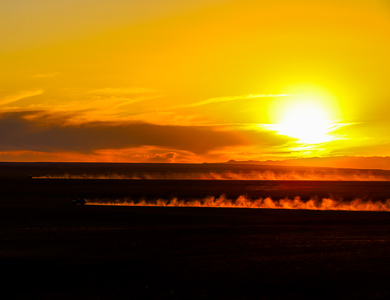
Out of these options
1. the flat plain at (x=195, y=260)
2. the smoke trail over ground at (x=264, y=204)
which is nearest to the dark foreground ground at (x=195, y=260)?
the flat plain at (x=195, y=260)

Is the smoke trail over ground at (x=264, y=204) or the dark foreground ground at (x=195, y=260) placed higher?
the dark foreground ground at (x=195, y=260)

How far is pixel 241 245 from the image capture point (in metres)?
38.1

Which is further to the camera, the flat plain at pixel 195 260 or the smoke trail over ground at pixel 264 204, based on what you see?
the smoke trail over ground at pixel 264 204

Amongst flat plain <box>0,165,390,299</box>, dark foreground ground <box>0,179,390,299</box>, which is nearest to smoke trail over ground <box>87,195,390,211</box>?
dark foreground ground <box>0,179,390,299</box>

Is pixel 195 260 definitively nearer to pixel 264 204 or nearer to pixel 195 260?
pixel 195 260

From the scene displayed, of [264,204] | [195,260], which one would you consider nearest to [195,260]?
[195,260]

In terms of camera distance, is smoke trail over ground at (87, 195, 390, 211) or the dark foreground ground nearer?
the dark foreground ground

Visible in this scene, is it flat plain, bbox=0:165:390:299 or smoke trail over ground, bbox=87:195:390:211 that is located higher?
flat plain, bbox=0:165:390:299

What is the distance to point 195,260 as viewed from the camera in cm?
3284

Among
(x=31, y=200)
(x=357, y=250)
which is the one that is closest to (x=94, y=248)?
(x=357, y=250)

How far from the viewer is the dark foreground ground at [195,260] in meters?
26.2

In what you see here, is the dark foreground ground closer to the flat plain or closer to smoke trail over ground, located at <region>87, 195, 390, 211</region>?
the flat plain

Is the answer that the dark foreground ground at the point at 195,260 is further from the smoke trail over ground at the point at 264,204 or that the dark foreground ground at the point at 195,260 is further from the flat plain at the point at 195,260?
the smoke trail over ground at the point at 264,204

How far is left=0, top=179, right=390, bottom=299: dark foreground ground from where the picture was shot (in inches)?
1030
